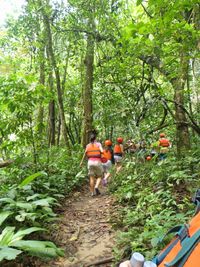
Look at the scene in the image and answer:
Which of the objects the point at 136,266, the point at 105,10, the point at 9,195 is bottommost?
the point at 9,195

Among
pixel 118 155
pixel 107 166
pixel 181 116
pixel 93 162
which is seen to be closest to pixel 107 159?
pixel 107 166

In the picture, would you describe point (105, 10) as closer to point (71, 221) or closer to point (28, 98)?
point (28, 98)

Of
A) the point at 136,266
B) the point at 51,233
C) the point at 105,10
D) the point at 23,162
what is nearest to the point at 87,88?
the point at 105,10

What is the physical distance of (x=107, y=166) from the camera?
34.1 feet

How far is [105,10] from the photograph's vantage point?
944cm

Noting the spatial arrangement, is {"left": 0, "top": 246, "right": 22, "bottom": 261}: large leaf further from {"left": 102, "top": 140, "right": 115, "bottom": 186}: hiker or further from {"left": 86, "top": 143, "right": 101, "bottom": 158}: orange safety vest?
{"left": 102, "top": 140, "right": 115, "bottom": 186}: hiker

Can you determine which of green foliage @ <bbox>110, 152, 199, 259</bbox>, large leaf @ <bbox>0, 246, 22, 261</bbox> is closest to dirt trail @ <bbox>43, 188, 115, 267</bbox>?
green foliage @ <bbox>110, 152, 199, 259</bbox>

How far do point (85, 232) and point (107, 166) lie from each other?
5.12 metres

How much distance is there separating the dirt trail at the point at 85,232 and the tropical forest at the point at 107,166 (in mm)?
18

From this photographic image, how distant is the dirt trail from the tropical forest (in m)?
A: 0.02

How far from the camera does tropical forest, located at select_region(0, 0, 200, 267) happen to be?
395 cm

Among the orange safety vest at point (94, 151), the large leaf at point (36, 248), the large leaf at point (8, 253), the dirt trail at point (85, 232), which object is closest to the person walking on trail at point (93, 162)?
the orange safety vest at point (94, 151)

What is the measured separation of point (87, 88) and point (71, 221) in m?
7.68

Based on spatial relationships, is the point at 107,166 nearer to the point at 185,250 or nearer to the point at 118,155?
the point at 118,155
